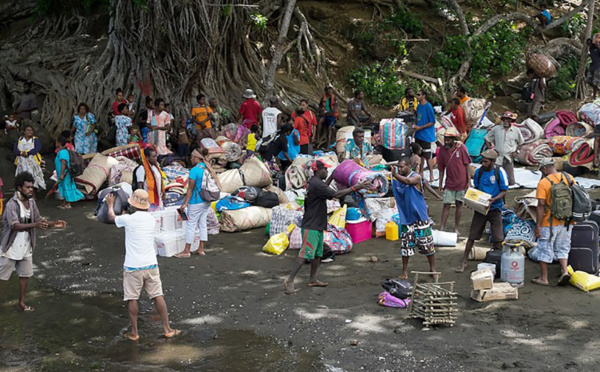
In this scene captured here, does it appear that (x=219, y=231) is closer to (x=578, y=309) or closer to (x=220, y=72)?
(x=578, y=309)

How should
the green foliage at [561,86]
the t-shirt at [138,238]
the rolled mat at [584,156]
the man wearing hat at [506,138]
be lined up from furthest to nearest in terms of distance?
the green foliage at [561,86] < the rolled mat at [584,156] < the man wearing hat at [506,138] < the t-shirt at [138,238]

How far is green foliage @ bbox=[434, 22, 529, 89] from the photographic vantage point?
1966cm

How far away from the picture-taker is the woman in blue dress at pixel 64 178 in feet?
43.0

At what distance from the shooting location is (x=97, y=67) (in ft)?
58.1

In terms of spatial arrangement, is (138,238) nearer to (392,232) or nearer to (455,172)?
(392,232)

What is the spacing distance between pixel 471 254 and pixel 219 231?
3.89 metres

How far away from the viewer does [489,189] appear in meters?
9.58

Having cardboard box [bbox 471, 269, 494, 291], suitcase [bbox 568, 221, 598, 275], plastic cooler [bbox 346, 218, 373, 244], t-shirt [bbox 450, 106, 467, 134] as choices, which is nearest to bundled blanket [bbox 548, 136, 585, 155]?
t-shirt [bbox 450, 106, 467, 134]

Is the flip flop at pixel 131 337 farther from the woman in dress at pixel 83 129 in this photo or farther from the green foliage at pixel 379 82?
the green foliage at pixel 379 82

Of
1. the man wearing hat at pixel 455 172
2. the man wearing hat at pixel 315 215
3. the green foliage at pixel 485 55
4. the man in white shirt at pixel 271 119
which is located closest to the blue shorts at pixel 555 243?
the man wearing hat at pixel 455 172

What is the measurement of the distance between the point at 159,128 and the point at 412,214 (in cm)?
741

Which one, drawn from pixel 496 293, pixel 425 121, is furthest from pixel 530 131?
pixel 496 293

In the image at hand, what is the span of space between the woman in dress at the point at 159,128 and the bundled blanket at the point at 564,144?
24.7 ft

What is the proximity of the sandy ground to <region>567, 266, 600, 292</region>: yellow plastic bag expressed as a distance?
0.29ft
